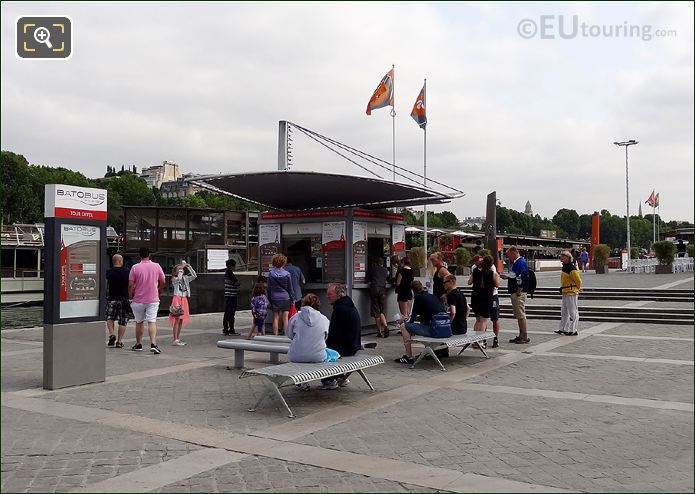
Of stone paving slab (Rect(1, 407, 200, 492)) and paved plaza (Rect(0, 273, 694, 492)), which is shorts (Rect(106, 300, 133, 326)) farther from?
stone paving slab (Rect(1, 407, 200, 492))

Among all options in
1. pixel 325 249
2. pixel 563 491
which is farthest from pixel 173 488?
pixel 325 249

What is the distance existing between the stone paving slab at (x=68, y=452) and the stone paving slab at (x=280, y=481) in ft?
2.08

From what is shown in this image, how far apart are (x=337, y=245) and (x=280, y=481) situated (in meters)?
8.98

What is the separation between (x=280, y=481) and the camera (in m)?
4.80

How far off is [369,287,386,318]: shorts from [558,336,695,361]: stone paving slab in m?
3.89

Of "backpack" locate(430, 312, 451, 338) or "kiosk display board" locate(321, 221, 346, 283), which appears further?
"kiosk display board" locate(321, 221, 346, 283)

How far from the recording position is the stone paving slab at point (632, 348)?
1090 centimetres

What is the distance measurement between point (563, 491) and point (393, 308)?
1008 centimetres

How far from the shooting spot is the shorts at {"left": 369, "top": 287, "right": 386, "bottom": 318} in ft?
45.1

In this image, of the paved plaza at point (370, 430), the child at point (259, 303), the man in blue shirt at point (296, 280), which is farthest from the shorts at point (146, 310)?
the man in blue shirt at point (296, 280)

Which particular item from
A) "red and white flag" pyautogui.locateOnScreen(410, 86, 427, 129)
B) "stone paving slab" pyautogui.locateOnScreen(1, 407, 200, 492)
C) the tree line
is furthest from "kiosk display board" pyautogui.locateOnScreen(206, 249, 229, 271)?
"stone paving slab" pyautogui.locateOnScreen(1, 407, 200, 492)

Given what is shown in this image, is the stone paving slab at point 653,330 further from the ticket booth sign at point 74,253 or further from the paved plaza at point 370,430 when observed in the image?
the ticket booth sign at point 74,253

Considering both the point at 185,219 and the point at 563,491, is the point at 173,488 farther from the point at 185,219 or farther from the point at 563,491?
the point at 185,219

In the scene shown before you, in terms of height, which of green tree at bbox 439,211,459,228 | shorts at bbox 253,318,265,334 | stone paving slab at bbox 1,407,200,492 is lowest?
stone paving slab at bbox 1,407,200,492
